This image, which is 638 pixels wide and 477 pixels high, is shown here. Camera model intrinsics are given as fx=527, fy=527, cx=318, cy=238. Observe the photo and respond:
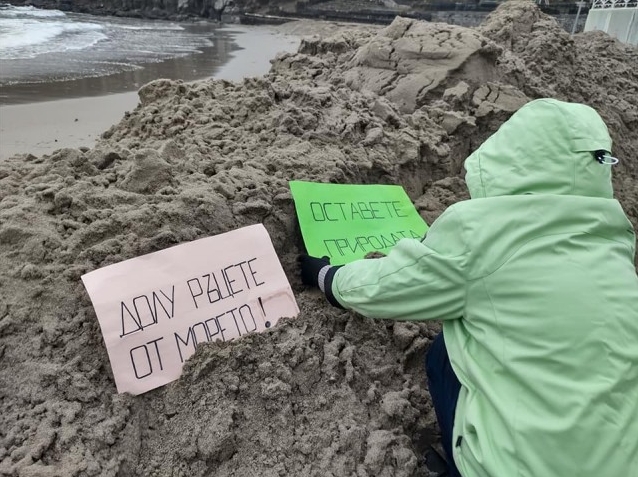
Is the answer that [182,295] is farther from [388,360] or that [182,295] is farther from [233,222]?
[388,360]

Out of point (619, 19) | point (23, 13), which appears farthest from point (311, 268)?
point (23, 13)

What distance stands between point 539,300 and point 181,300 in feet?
3.43

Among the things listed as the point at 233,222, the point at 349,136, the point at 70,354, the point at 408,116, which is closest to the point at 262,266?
the point at 233,222

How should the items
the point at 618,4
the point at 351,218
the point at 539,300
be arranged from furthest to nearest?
the point at 618,4, the point at 351,218, the point at 539,300

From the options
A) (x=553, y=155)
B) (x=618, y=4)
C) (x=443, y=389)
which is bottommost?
(x=443, y=389)

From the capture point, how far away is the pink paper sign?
1527 millimetres

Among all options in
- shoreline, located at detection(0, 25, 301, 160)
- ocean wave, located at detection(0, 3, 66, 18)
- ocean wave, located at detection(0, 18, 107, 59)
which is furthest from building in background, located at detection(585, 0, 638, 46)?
ocean wave, located at detection(0, 3, 66, 18)

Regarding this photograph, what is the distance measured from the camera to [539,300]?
3.90 ft

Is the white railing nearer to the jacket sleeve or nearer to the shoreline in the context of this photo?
the shoreline

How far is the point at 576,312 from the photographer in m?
1.16

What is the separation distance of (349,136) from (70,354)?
5.31 ft

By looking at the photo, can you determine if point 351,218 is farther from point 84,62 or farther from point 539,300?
point 84,62

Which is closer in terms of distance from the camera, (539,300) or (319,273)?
(539,300)

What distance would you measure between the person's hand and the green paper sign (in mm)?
82
